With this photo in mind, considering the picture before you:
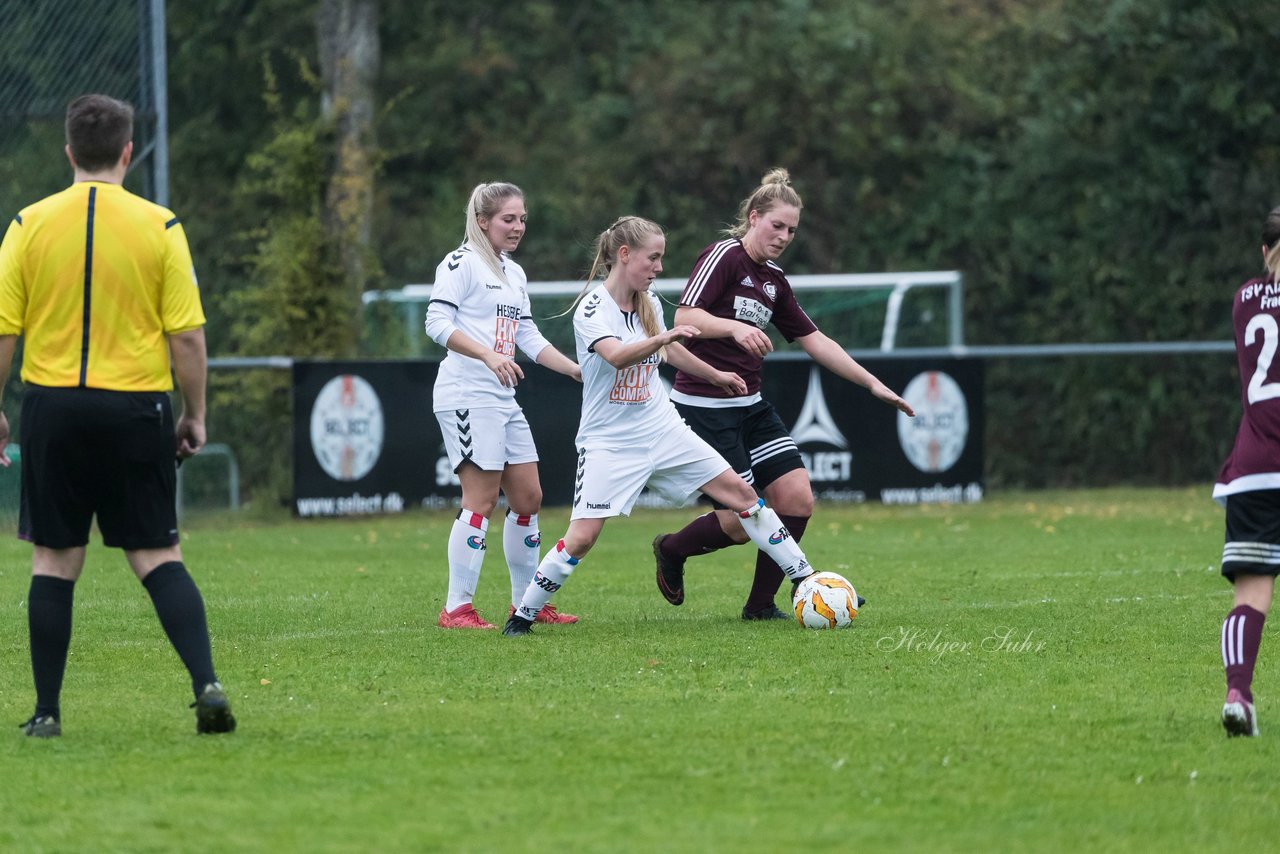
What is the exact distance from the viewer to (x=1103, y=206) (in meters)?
22.4

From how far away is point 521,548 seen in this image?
28.1ft

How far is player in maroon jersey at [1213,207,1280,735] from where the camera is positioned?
219 inches

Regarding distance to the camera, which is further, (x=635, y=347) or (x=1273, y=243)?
(x=635, y=347)

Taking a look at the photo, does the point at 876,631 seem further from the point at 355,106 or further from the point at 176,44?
the point at 176,44

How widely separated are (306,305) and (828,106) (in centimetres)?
1136

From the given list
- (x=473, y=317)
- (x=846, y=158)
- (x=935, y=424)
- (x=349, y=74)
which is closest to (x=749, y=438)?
(x=473, y=317)

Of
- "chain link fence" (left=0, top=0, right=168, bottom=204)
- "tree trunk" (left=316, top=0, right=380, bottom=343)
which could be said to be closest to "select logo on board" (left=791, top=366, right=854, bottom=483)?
"tree trunk" (left=316, top=0, right=380, bottom=343)

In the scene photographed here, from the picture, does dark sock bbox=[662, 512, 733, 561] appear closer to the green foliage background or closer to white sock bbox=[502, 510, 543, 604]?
white sock bbox=[502, 510, 543, 604]

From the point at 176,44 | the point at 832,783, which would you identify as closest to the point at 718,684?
the point at 832,783

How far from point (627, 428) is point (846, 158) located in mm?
18753

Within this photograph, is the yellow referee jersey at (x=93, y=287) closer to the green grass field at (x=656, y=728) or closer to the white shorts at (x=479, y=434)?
the green grass field at (x=656, y=728)

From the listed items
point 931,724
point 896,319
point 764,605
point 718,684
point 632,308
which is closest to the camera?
point 931,724

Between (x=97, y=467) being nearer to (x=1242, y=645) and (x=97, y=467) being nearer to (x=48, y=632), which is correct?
(x=48, y=632)

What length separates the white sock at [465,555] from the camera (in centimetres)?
827
